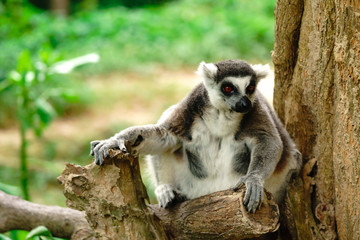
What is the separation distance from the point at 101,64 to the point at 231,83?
811cm

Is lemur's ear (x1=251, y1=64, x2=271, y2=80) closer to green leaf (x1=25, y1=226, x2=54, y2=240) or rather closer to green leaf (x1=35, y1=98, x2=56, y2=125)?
green leaf (x1=25, y1=226, x2=54, y2=240)

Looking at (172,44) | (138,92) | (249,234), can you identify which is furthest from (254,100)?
(172,44)

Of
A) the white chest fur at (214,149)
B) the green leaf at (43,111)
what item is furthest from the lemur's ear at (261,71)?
the green leaf at (43,111)

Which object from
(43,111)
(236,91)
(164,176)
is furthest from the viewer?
(43,111)

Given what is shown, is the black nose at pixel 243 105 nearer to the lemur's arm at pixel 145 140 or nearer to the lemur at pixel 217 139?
the lemur at pixel 217 139

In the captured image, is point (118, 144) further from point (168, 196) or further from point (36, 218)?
point (36, 218)

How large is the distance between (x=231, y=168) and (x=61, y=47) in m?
9.63

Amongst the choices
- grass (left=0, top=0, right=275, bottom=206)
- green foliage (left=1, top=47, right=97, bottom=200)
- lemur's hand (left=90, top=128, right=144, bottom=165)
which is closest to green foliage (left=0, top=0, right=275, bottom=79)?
grass (left=0, top=0, right=275, bottom=206)

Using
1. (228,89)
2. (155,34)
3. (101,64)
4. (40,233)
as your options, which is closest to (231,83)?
(228,89)

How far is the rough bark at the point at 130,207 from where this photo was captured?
Answer: 333cm

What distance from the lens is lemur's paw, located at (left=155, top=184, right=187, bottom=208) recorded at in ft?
13.1

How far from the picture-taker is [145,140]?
3922 millimetres

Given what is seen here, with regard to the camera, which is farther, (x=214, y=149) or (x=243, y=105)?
(x=214, y=149)

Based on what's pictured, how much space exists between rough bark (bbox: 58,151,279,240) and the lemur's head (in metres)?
0.75
